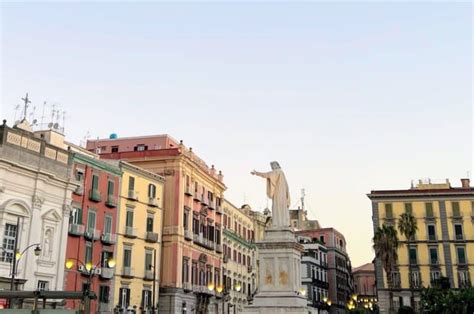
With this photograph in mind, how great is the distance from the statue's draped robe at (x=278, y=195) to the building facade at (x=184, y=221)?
26.5m

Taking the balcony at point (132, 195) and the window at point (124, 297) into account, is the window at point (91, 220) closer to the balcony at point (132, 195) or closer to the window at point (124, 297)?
the balcony at point (132, 195)

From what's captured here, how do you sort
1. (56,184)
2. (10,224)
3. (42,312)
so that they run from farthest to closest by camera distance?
(56,184)
(10,224)
(42,312)

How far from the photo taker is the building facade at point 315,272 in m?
87.1

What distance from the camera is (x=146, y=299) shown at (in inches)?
1921

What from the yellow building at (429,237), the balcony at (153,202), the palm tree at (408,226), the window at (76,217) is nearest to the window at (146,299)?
the balcony at (153,202)

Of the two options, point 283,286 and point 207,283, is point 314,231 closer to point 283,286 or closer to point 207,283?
point 207,283

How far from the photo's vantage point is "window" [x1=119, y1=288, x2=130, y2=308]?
45.8m

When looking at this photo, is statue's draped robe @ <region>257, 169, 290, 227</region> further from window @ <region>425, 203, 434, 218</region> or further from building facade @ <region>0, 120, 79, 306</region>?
window @ <region>425, 203, 434, 218</region>

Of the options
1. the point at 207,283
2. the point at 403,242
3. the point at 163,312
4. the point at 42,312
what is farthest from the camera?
the point at 403,242

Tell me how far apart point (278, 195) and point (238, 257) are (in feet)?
153

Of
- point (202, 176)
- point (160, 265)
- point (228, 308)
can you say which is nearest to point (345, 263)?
point (228, 308)

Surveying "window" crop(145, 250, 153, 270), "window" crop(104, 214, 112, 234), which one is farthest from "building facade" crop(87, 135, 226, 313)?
"window" crop(104, 214, 112, 234)

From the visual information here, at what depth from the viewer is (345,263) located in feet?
356

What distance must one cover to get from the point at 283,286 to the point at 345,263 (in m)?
86.5
